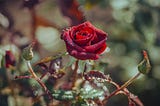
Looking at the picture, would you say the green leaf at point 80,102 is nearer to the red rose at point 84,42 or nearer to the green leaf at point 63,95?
the green leaf at point 63,95

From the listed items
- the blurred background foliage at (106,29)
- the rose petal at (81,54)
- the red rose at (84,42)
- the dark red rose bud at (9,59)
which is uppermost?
the red rose at (84,42)

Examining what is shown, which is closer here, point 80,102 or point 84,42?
point 84,42

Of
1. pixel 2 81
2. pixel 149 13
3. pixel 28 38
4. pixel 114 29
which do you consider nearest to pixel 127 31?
pixel 114 29

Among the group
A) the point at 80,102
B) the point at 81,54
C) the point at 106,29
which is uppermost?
the point at 81,54

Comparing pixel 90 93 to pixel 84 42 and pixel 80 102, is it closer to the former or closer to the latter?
pixel 80 102

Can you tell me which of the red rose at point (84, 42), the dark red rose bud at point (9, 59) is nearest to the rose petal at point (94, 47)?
the red rose at point (84, 42)

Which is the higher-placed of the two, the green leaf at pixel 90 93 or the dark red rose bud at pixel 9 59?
the dark red rose bud at pixel 9 59

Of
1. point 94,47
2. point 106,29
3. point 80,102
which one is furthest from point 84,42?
point 106,29

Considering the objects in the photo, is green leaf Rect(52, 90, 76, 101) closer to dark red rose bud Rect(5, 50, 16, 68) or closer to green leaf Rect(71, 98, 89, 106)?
green leaf Rect(71, 98, 89, 106)
